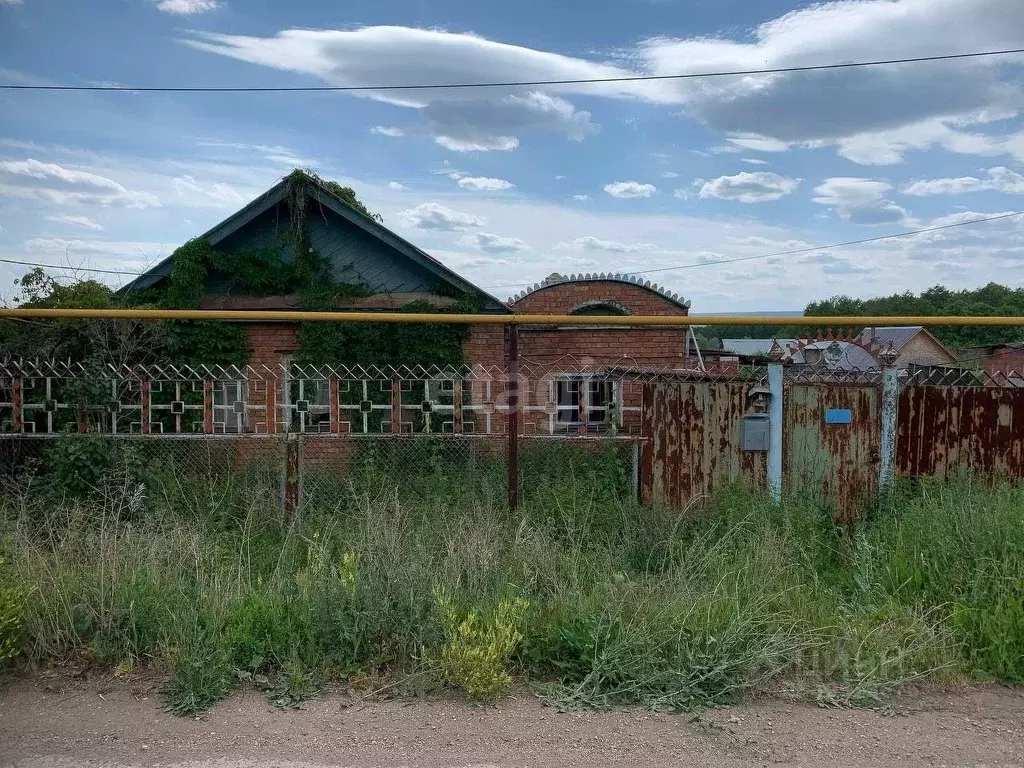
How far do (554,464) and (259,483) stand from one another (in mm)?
2529

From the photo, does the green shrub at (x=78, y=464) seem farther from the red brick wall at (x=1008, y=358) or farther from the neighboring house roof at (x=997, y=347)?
the red brick wall at (x=1008, y=358)

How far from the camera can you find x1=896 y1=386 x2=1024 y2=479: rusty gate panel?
616cm

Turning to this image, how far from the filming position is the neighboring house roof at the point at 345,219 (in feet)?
32.3

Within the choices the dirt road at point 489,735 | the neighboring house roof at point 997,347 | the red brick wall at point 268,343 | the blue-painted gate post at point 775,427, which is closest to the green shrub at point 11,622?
the dirt road at point 489,735

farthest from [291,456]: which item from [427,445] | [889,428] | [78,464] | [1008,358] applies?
[1008,358]

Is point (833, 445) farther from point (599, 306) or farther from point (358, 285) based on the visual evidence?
point (599, 306)

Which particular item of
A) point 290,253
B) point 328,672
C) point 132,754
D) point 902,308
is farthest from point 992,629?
point 902,308

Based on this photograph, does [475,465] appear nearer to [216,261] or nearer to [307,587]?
[307,587]

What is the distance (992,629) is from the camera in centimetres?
380

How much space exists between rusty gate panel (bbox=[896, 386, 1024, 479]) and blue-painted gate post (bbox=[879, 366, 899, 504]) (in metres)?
0.13

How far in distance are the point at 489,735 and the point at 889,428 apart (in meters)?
4.52

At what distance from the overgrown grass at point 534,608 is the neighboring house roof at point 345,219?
5423 mm

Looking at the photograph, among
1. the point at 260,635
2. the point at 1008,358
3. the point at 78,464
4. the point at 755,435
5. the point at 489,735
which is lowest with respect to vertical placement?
the point at 489,735

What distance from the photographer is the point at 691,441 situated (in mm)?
6238
